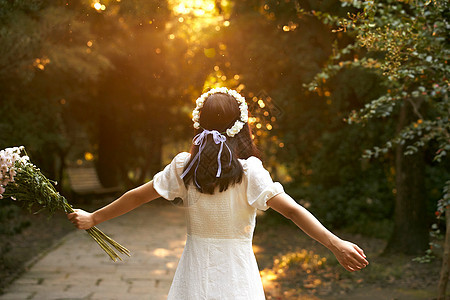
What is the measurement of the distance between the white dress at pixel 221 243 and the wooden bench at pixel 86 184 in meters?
12.9

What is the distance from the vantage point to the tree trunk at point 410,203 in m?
7.08

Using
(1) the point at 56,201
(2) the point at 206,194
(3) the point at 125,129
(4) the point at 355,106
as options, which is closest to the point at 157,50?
(4) the point at 355,106

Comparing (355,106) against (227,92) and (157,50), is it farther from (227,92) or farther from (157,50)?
(227,92)

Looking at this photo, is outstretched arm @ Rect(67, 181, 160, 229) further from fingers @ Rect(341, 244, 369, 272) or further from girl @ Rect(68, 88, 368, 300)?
fingers @ Rect(341, 244, 369, 272)

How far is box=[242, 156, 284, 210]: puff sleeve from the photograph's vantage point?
2.30 m

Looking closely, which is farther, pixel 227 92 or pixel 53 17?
pixel 53 17

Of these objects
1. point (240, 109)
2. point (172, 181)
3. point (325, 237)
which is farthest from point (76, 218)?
point (325, 237)

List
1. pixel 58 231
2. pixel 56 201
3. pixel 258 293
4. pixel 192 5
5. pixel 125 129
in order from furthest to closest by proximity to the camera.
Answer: pixel 125 129
pixel 58 231
pixel 192 5
pixel 56 201
pixel 258 293

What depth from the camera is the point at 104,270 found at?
6742 mm

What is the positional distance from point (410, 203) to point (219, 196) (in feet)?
17.7

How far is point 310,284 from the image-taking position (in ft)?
20.4

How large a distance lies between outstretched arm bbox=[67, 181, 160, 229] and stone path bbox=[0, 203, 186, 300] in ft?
9.22

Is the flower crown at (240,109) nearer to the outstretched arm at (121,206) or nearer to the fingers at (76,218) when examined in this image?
→ the outstretched arm at (121,206)

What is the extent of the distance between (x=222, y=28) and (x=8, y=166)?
581cm
